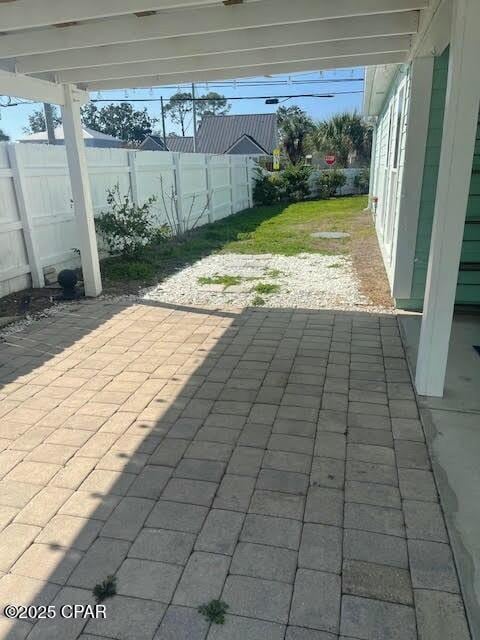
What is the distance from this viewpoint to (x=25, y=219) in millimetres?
6062

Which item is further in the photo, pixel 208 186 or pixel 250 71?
pixel 208 186

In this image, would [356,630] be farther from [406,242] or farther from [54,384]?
[406,242]

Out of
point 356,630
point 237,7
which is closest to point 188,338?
point 237,7

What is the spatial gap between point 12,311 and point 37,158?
2238mm

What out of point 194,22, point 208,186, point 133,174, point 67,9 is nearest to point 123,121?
point 208,186

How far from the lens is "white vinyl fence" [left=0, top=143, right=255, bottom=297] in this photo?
5.88 meters

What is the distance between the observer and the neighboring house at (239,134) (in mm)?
35125

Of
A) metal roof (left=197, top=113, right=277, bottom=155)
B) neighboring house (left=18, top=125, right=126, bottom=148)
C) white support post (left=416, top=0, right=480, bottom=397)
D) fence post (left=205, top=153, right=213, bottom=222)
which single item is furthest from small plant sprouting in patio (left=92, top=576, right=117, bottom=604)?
metal roof (left=197, top=113, right=277, bottom=155)

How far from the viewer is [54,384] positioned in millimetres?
3752

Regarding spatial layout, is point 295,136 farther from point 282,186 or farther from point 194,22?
point 194,22

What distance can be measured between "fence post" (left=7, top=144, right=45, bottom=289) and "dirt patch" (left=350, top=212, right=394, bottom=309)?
14.5ft

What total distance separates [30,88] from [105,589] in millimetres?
4845

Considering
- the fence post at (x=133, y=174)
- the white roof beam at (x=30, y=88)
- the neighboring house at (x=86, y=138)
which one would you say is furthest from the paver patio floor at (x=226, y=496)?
the neighboring house at (x=86, y=138)

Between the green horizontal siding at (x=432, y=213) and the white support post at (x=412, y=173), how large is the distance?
0.16ft
